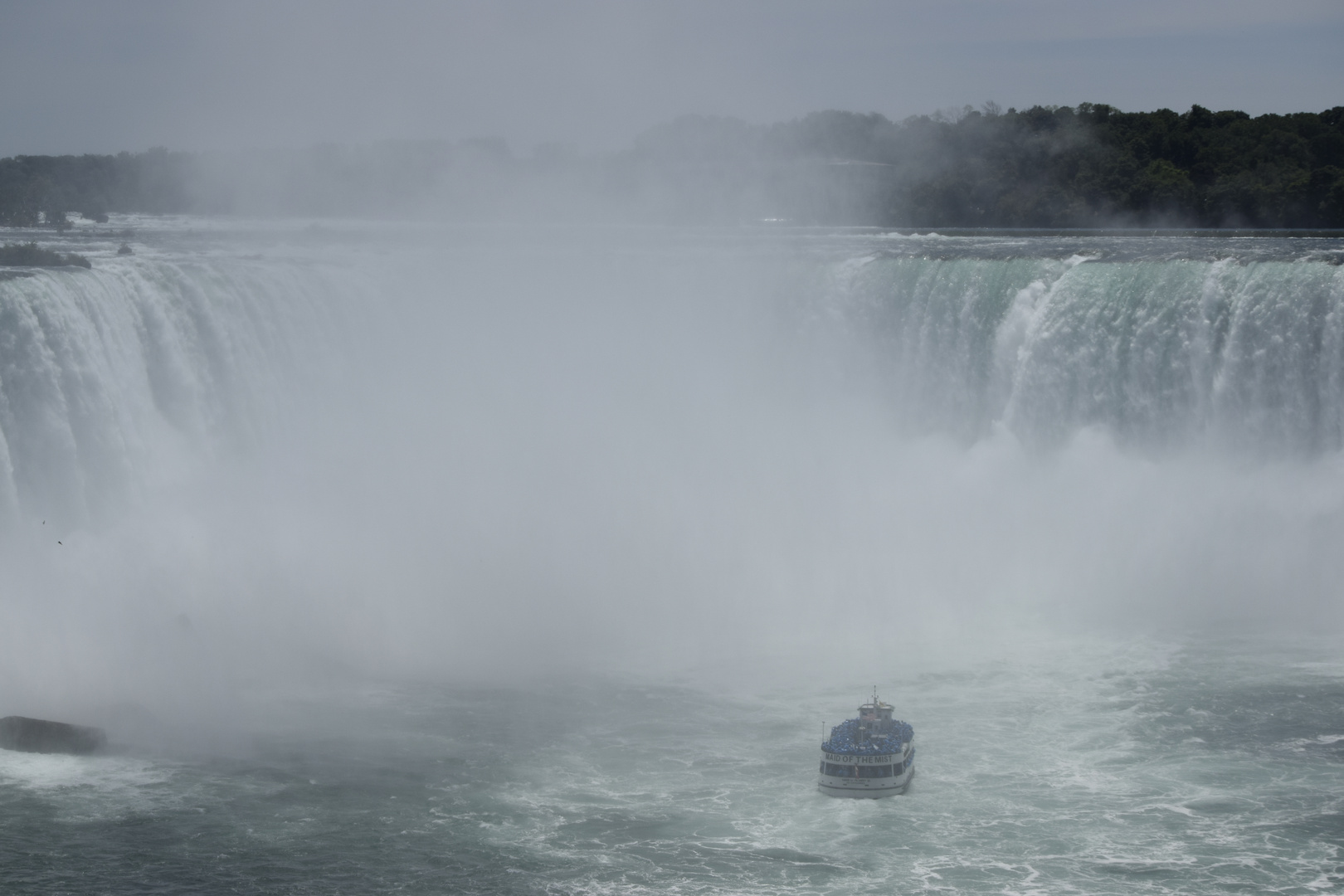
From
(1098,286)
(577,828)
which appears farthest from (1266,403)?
(577,828)

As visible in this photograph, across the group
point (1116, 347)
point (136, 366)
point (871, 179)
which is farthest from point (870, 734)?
point (871, 179)

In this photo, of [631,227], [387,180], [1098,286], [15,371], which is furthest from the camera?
[387,180]

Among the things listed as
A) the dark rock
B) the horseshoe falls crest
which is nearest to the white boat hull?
the horseshoe falls crest

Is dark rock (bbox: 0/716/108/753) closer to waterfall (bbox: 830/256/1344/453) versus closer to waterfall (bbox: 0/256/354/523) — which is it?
waterfall (bbox: 0/256/354/523)

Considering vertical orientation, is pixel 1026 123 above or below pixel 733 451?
above

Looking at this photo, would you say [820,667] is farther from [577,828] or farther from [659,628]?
[577,828]
